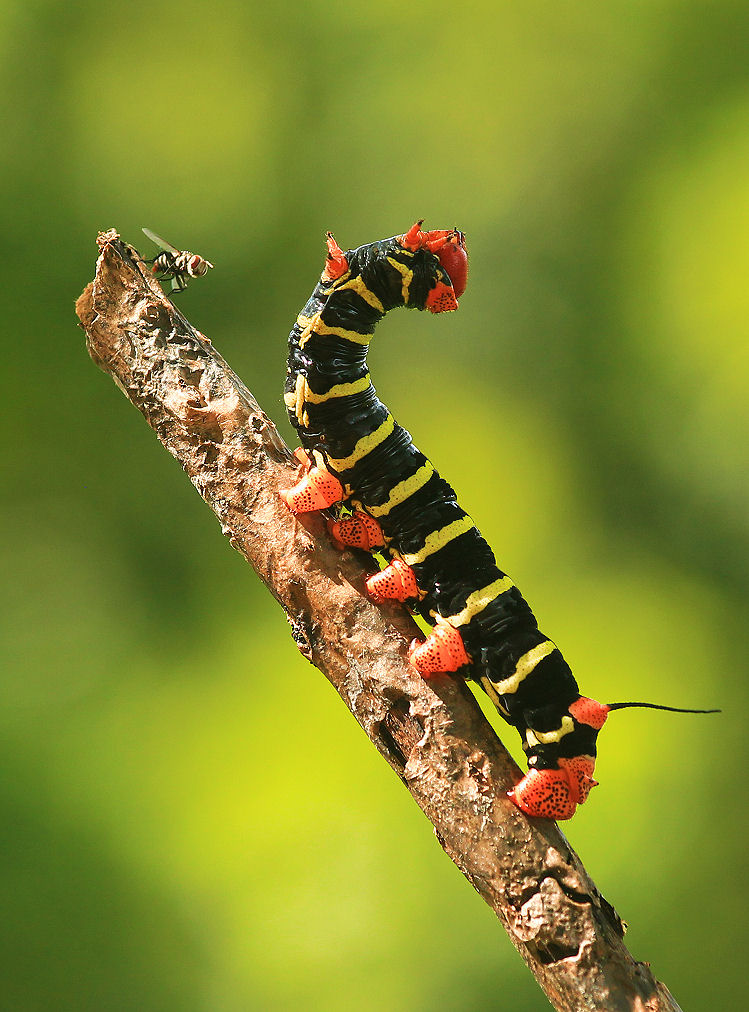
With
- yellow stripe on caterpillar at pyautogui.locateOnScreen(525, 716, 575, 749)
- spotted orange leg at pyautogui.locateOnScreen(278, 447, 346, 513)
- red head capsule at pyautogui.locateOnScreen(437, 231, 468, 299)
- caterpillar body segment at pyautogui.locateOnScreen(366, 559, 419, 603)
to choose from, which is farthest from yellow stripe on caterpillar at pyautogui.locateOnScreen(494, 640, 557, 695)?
red head capsule at pyautogui.locateOnScreen(437, 231, 468, 299)

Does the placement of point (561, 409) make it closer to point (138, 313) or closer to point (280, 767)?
point (280, 767)

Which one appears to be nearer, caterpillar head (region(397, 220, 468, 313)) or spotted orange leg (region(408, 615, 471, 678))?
spotted orange leg (region(408, 615, 471, 678))

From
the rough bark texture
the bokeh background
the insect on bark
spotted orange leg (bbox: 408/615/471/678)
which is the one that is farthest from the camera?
the bokeh background

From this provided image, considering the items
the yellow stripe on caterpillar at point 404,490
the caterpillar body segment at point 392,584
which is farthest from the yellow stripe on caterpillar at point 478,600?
the yellow stripe on caterpillar at point 404,490

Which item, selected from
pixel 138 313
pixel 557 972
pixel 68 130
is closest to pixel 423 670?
pixel 557 972

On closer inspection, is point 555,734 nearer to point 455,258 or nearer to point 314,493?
point 314,493

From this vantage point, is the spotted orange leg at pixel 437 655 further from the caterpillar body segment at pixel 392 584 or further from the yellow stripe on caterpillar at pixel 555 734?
the yellow stripe on caterpillar at pixel 555 734

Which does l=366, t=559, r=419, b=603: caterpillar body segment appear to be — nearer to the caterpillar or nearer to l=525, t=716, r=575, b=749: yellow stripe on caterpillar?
the caterpillar

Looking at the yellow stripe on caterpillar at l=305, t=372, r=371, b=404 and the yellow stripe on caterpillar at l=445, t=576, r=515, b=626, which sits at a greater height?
the yellow stripe on caterpillar at l=305, t=372, r=371, b=404
